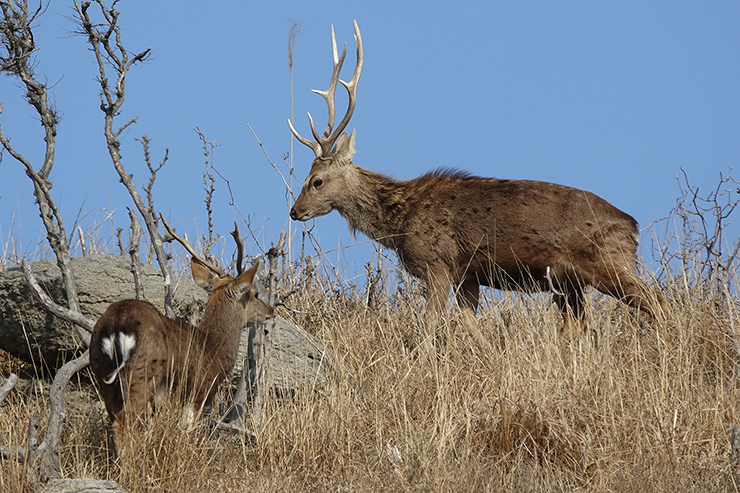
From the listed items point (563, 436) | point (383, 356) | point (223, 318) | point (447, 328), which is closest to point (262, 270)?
point (223, 318)

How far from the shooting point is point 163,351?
4898 millimetres

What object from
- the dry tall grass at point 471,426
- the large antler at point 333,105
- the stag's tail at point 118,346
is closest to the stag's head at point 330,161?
the large antler at point 333,105

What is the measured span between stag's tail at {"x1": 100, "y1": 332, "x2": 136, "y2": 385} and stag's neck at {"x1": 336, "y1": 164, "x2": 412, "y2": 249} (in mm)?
4176

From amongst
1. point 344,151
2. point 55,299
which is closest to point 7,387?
point 55,299

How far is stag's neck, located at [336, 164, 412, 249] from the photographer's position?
860cm

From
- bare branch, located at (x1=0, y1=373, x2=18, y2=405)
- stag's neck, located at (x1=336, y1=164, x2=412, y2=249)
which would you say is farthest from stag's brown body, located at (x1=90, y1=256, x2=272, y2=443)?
stag's neck, located at (x1=336, y1=164, x2=412, y2=249)

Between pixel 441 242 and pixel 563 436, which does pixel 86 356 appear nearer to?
pixel 563 436

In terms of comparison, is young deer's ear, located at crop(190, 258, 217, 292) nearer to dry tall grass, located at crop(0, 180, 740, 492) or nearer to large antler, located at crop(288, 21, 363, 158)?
dry tall grass, located at crop(0, 180, 740, 492)

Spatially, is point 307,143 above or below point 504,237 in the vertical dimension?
above

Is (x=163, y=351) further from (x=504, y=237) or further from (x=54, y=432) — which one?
(x=504, y=237)

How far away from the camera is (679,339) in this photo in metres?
6.40

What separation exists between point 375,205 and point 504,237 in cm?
149

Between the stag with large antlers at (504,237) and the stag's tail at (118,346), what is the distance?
3446 mm

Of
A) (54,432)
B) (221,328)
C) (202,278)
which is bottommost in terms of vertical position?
(54,432)
